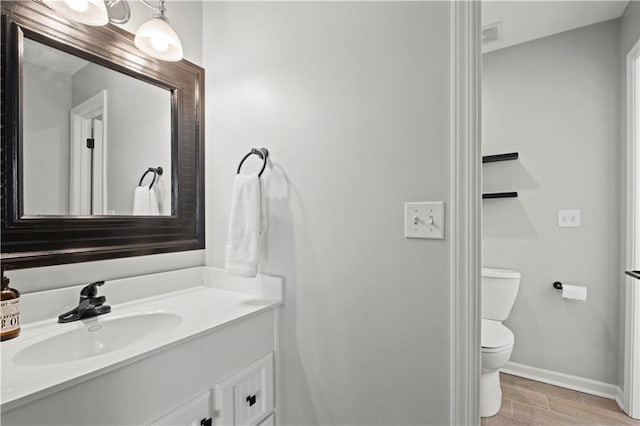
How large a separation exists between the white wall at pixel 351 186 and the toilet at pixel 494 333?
0.91 m

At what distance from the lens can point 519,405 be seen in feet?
6.43

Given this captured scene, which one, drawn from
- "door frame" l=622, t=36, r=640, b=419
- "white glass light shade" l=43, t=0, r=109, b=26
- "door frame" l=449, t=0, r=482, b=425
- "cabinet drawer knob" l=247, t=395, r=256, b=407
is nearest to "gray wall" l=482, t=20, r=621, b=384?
"door frame" l=622, t=36, r=640, b=419

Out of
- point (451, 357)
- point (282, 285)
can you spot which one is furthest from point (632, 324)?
point (282, 285)

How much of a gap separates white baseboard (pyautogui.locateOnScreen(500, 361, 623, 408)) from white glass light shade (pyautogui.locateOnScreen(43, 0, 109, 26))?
122 inches

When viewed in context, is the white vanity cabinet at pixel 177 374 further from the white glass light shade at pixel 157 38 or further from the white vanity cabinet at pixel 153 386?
the white glass light shade at pixel 157 38

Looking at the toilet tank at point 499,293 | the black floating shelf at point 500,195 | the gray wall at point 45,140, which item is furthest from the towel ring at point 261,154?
the black floating shelf at point 500,195

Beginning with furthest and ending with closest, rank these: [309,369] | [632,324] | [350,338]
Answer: [632,324]
[309,369]
[350,338]

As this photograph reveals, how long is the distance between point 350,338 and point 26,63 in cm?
144

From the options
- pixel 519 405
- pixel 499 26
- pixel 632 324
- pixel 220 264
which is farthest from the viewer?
pixel 499 26

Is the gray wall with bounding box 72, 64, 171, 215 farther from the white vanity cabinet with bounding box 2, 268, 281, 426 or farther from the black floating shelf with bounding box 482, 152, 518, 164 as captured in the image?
the black floating shelf with bounding box 482, 152, 518, 164

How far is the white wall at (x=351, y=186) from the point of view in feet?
3.36

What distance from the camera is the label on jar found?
879mm

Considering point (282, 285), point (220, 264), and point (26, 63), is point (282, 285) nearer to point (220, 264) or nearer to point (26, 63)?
point (220, 264)

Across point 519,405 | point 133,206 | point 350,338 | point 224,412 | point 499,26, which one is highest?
point 499,26
